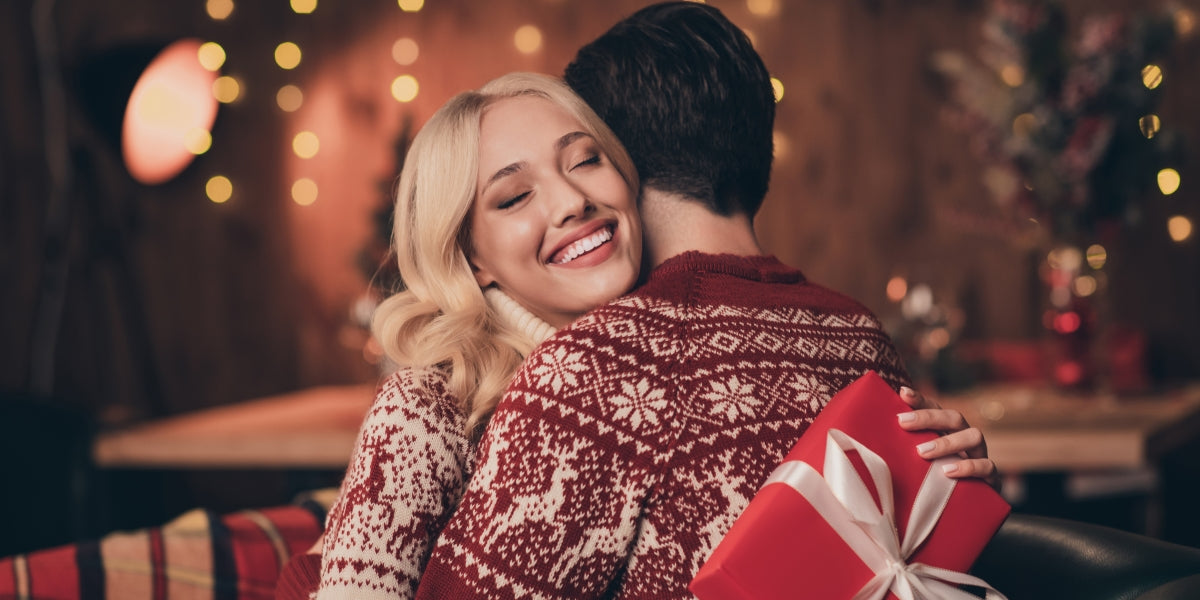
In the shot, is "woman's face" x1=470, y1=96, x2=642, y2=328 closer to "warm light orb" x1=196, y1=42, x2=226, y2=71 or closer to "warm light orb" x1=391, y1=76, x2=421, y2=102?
"warm light orb" x1=196, y1=42, x2=226, y2=71

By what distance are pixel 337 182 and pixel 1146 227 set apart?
2.82 m

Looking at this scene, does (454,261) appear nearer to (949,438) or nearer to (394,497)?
(394,497)

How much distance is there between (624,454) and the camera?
2.76ft

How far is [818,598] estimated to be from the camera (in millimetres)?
800

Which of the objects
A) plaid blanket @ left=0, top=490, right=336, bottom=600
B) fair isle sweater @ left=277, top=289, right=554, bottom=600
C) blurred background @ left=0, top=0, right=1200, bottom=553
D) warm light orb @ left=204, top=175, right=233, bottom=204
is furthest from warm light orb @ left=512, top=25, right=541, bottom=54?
fair isle sweater @ left=277, top=289, right=554, bottom=600

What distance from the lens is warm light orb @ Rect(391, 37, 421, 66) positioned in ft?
13.1

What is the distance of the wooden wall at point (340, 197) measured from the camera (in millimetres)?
3379

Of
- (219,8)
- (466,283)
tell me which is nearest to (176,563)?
(466,283)

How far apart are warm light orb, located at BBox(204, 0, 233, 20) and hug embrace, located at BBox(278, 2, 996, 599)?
305 centimetres

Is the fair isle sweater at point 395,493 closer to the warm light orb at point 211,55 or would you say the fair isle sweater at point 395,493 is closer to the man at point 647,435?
the man at point 647,435

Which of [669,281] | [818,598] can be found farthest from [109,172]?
[818,598]

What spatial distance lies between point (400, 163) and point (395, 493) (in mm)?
1955

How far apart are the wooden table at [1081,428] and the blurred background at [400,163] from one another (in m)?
0.04

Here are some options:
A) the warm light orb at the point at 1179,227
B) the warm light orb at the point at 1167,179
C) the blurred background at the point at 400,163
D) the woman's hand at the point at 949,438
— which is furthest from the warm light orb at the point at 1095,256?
the woman's hand at the point at 949,438
